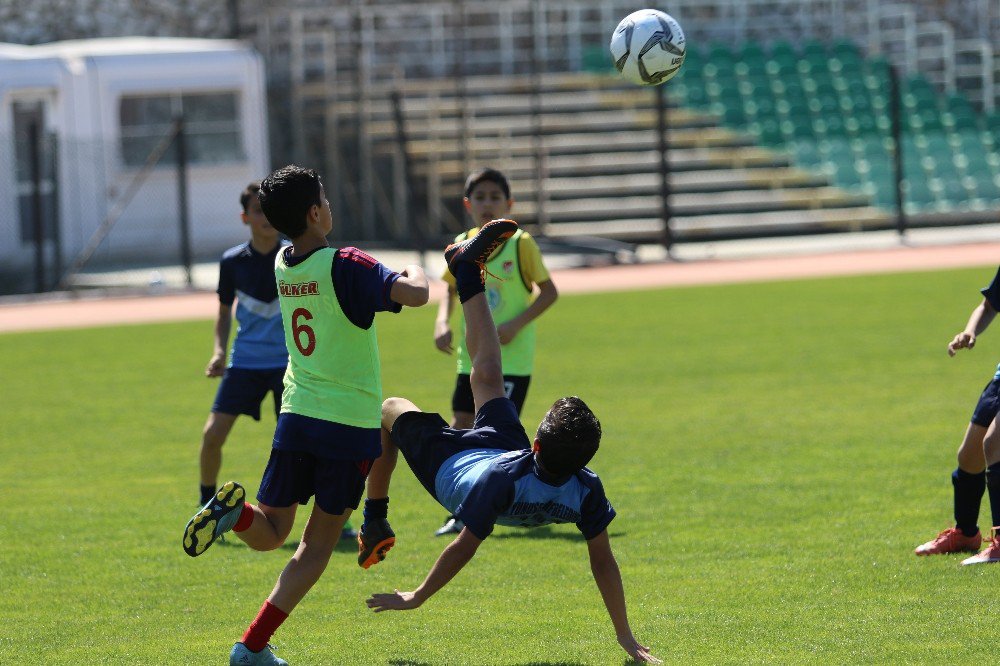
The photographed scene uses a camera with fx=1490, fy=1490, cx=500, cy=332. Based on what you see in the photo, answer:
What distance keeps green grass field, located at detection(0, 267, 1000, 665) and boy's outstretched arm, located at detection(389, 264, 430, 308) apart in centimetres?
132

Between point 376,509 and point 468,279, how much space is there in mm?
905

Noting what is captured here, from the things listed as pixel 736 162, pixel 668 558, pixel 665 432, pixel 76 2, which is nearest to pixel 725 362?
pixel 665 432

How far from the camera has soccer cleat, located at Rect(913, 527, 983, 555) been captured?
647 cm

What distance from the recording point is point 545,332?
15609 mm

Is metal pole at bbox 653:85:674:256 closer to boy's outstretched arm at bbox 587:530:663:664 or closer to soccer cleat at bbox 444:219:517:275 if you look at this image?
soccer cleat at bbox 444:219:517:275

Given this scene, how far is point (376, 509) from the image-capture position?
543 centimetres

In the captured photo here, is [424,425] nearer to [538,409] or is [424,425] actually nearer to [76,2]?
[538,409]

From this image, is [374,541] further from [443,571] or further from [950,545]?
[950,545]

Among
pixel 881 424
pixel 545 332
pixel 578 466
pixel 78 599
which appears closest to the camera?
pixel 578 466

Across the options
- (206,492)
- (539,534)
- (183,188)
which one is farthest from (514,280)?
(183,188)

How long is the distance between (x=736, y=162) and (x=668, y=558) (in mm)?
21355

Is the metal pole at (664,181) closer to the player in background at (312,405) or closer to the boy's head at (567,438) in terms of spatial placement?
the player in background at (312,405)

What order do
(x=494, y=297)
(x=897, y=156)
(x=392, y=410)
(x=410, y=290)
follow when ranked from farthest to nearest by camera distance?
(x=897, y=156) < (x=494, y=297) < (x=392, y=410) < (x=410, y=290)

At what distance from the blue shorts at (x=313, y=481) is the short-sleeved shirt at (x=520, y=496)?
0.33 meters
